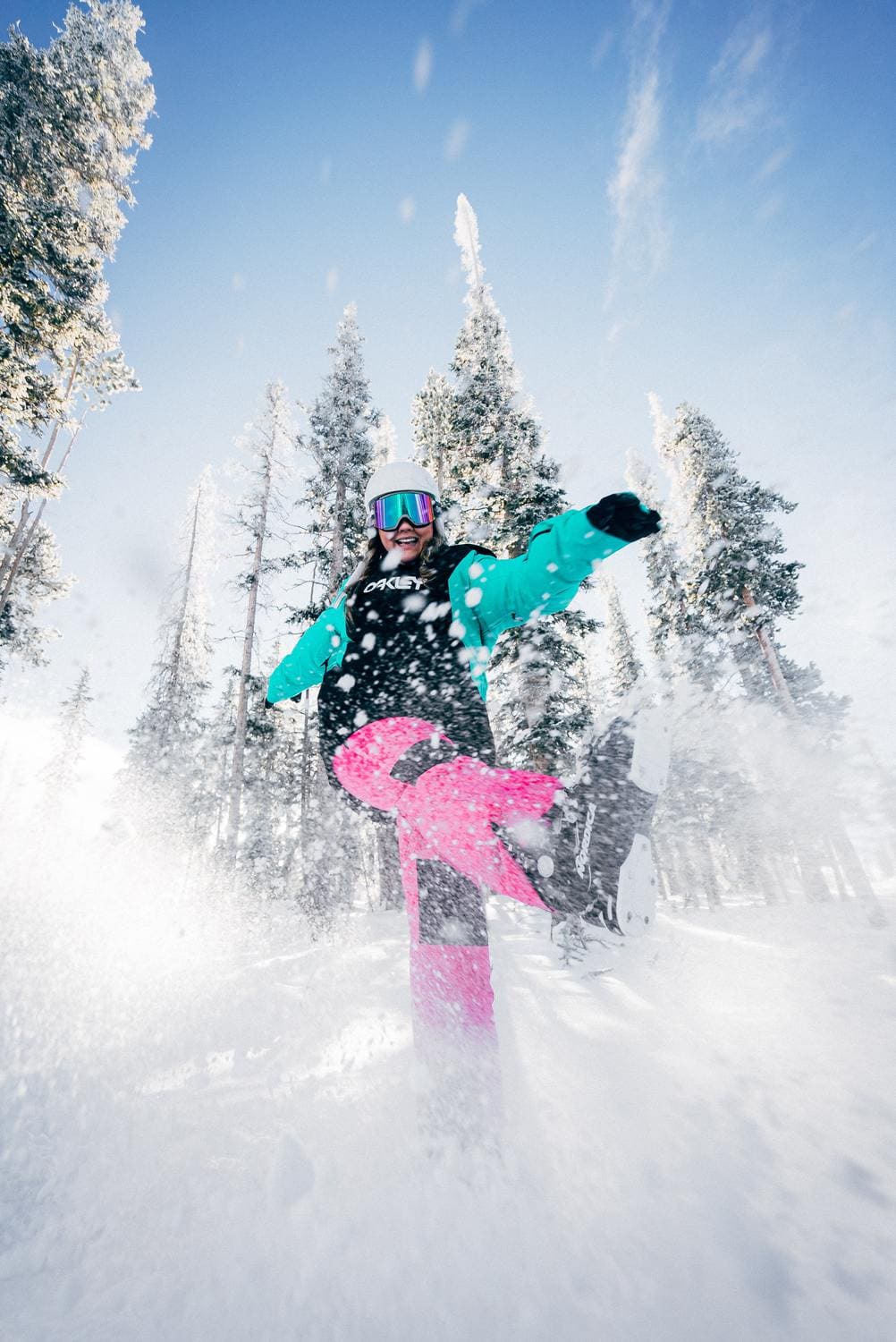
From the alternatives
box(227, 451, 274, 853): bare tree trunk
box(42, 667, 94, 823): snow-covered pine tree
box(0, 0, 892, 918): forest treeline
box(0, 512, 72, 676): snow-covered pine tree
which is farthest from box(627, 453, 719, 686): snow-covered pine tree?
box(42, 667, 94, 823): snow-covered pine tree

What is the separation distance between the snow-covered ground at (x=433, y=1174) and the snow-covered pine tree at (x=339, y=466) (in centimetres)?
1092

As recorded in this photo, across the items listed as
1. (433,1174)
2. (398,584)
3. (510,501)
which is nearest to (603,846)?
(433,1174)

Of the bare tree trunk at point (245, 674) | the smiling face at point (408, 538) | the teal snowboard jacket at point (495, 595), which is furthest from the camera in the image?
the bare tree trunk at point (245, 674)

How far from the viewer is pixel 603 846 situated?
238cm

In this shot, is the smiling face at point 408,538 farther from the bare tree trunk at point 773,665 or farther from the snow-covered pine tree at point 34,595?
the snow-covered pine tree at point 34,595

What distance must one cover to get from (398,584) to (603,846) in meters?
1.67

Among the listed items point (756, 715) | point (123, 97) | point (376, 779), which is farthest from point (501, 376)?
point (376, 779)

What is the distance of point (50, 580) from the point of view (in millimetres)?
15047

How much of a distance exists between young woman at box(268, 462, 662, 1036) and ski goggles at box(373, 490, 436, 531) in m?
0.40

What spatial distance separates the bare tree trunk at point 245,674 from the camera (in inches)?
542

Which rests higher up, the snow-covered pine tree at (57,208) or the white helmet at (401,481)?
the snow-covered pine tree at (57,208)

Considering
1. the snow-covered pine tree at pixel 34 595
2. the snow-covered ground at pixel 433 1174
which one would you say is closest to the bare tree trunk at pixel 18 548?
the snow-covered pine tree at pixel 34 595

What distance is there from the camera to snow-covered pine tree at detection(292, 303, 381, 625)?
13.6 metres

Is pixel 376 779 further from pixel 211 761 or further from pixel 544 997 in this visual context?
pixel 211 761
